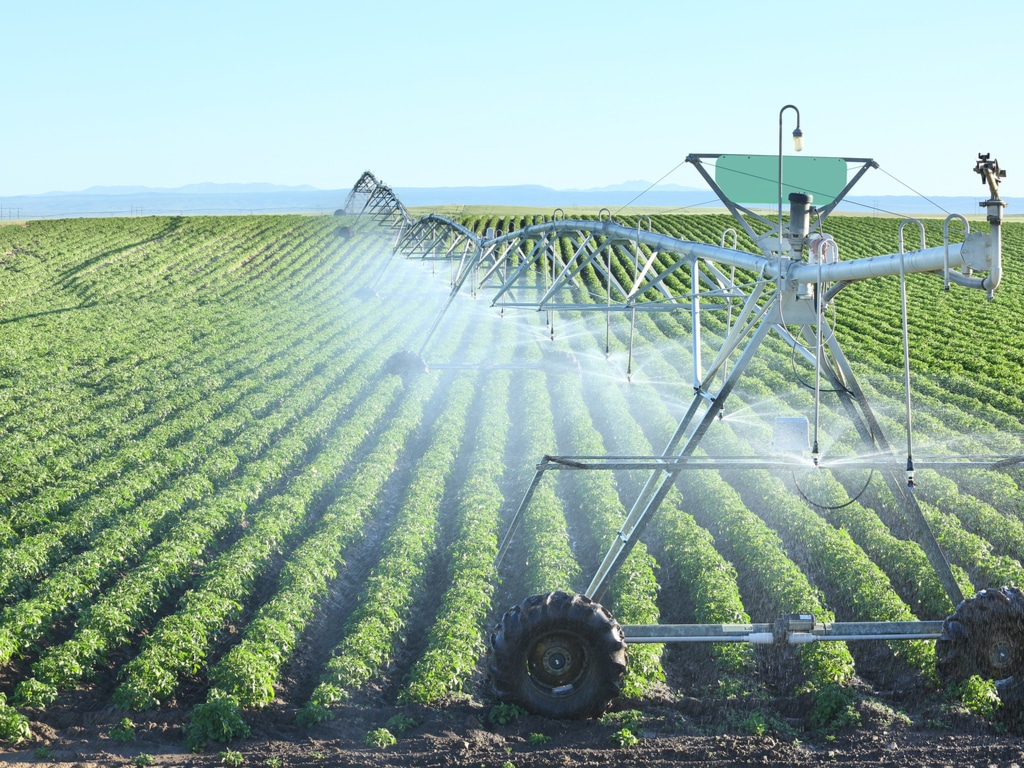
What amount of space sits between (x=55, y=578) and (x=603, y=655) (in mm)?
7159

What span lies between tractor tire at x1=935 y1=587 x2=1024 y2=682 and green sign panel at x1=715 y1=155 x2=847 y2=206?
4.10 m

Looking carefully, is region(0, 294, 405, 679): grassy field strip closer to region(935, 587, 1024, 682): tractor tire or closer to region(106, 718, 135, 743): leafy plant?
region(106, 718, 135, 743): leafy plant

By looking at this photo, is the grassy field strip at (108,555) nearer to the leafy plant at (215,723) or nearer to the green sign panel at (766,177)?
the leafy plant at (215,723)

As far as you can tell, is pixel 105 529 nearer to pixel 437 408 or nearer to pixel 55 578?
pixel 55 578

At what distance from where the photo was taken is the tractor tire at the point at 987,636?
9.03 metres

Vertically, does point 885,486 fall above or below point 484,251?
below

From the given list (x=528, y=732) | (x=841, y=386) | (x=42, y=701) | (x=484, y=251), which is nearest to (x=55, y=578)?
(x=42, y=701)

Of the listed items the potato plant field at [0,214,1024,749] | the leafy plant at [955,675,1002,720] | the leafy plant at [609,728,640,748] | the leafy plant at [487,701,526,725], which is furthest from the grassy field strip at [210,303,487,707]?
the leafy plant at [955,675,1002,720]

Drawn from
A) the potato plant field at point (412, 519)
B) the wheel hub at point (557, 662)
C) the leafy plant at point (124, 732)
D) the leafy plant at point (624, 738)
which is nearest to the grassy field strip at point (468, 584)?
the potato plant field at point (412, 519)

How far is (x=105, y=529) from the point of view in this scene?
45.6 ft

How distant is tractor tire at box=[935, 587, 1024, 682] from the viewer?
9031mm

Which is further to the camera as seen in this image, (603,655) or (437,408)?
(437,408)

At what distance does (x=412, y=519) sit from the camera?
1444 cm

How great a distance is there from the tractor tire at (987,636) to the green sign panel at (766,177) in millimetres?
4096
